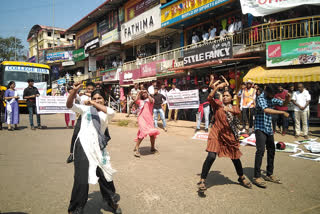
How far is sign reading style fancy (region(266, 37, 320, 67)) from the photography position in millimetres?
9555

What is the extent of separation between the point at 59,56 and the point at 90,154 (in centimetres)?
4206

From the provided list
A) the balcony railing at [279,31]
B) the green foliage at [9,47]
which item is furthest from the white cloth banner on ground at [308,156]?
the green foliage at [9,47]

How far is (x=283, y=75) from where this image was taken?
9.97 metres

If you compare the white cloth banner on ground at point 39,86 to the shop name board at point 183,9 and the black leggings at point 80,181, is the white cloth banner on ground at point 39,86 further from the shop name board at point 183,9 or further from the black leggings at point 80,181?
the black leggings at point 80,181

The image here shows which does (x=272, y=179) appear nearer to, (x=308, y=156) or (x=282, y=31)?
(x=308, y=156)

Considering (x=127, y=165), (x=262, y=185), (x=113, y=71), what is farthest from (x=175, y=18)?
(x=262, y=185)

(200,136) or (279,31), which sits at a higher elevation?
(279,31)

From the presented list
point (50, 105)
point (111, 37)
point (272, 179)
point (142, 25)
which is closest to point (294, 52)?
point (272, 179)

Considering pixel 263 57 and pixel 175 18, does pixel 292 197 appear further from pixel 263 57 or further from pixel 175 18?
pixel 175 18

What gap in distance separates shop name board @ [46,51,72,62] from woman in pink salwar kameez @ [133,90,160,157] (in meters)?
36.3

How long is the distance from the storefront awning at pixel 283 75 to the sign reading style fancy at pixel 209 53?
147 centimetres

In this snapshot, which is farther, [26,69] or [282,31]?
[26,69]

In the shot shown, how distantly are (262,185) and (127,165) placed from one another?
2.74 metres

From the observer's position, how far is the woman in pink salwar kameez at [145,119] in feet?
19.7
